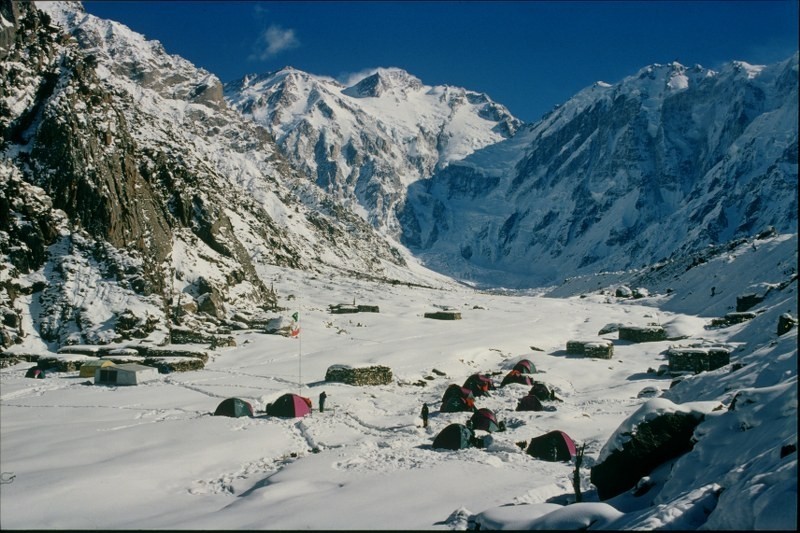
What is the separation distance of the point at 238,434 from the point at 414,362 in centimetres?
2122

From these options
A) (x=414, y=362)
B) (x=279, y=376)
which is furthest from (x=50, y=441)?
(x=414, y=362)

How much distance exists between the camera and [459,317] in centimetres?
6838

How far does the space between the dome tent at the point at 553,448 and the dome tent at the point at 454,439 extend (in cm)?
215

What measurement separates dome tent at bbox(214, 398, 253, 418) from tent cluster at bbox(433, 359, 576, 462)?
9080mm

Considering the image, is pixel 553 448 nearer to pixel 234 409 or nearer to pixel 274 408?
pixel 274 408

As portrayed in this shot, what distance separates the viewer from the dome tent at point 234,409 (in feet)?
87.9

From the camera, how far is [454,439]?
21.7 metres

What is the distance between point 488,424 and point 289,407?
352 inches

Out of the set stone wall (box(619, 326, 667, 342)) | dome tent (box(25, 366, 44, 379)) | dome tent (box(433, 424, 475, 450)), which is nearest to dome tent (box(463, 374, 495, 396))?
dome tent (box(433, 424, 475, 450))

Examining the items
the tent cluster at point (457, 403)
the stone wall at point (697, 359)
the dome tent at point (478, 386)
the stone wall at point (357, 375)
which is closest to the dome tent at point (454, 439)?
the tent cluster at point (457, 403)

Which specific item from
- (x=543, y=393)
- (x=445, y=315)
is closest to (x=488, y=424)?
(x=543, y=393)

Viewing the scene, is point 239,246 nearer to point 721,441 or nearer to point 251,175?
point 721,441

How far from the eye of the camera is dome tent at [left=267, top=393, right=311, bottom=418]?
2742cm

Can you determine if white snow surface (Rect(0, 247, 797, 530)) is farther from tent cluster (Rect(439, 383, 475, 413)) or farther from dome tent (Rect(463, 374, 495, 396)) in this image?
tent cluster (Rect(439, 383, 475, 413))
